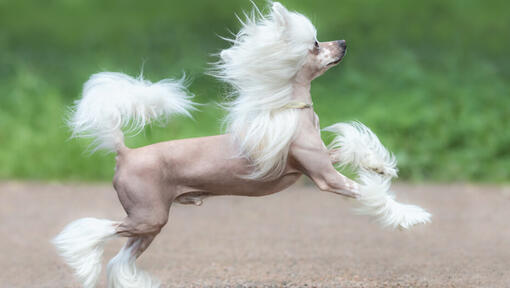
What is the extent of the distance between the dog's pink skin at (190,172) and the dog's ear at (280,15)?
0.23m

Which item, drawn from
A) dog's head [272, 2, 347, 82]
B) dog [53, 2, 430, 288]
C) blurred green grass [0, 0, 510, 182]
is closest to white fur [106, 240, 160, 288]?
dog [53, 2, 430, 288]

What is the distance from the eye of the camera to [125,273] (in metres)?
3.81

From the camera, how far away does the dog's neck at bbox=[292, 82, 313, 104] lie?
374 cm

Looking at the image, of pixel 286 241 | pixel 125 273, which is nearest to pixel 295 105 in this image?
pixel 125 273

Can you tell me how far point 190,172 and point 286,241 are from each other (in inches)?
103

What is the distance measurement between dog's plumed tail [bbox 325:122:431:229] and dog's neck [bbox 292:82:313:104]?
0.25 meters

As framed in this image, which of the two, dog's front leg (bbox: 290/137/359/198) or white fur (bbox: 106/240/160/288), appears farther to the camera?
white fur (bbox: 106/240/160/288)

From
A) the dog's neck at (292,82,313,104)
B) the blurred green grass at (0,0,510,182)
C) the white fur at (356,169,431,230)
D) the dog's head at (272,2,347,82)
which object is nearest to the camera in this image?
the white fur at (356,169,431,230)

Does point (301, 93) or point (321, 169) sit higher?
point (301, 93)

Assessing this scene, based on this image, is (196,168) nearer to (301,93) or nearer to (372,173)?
(301,93)

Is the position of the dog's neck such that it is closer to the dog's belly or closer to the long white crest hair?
the long white crest hair

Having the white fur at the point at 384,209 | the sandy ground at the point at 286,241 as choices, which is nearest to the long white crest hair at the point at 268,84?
the white fur at the point at 384,209

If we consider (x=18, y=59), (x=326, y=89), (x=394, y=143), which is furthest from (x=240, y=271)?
(x=18, y=59)

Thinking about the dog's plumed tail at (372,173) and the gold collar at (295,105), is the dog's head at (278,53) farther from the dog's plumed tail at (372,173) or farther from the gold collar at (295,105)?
the dog's plumed tail at (372,173)
